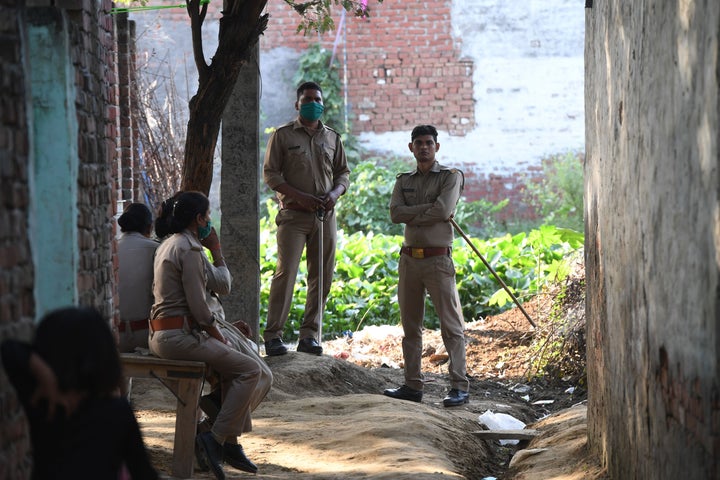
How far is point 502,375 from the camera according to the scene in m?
10.8

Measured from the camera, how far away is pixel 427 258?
8.77 meters

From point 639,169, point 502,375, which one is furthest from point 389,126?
point 639,169

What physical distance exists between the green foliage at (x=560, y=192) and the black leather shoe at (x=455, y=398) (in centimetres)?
937

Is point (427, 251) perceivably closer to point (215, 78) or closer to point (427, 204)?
point (427, 204)

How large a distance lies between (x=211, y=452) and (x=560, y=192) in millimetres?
13255

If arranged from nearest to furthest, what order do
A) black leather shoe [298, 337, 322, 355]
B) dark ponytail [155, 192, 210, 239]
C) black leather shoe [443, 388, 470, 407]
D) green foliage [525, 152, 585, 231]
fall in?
dark ponytail [155, 192, 210, 239] < black leather shoe [443, 388, 470, 407] < black leather shoe [298, 337, 322, 355] < green foliage [525, 152, 585, 231]

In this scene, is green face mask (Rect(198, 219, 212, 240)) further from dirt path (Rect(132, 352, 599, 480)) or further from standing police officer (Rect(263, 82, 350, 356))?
standing police officer (Rect(263, 82, 350, 356))

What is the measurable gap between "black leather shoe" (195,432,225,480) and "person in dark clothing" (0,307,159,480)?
306 cm

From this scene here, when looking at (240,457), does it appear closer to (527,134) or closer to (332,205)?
(332,205)

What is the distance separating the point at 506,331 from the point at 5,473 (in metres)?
8.98

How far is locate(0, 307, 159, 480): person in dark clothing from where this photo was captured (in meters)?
2.82

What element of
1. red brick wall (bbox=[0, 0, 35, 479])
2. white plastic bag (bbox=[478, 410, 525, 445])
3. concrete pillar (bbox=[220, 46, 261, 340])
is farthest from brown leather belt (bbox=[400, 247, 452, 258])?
red brick wall (bbox=[0, 0, 35, 479])

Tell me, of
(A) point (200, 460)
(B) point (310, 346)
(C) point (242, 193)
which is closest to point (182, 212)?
(A) point (200, 460)

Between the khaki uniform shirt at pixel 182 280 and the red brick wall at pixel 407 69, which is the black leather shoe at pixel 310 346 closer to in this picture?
the khaki uniform shirt at pixel 182 280
